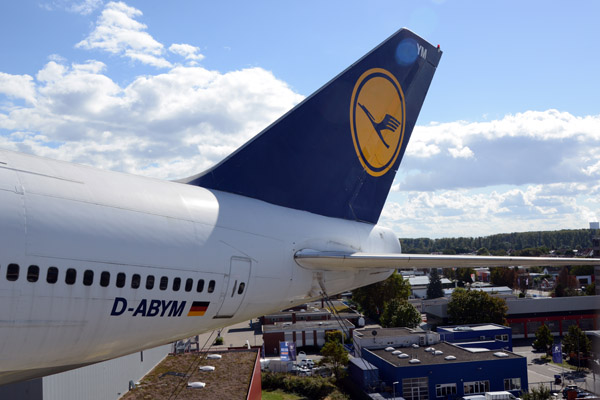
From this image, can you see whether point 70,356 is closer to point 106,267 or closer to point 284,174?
point 106,267

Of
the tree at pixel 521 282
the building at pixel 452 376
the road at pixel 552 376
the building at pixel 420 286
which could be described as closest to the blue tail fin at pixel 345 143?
the building at pixel 452 376

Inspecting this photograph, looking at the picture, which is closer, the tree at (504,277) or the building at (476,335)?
the building at (476,335)

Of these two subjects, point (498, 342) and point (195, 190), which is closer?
point (195, 190)

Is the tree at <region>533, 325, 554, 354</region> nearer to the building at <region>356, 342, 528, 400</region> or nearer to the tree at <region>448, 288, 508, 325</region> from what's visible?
the tree at <region>448, 288, 508, 325</region>

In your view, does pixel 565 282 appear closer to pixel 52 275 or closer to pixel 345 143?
pixel 345 143

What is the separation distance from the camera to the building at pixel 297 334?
55688 mm

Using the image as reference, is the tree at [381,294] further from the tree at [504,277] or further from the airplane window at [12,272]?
the airplane window at [12,272]

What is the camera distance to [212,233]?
962 cm

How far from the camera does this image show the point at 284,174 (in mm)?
12383

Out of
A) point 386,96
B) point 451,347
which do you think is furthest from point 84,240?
point 451,347

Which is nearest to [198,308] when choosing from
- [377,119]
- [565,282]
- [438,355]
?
[377,119]

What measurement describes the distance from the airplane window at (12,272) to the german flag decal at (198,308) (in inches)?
125

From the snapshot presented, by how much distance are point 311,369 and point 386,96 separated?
37.0 m

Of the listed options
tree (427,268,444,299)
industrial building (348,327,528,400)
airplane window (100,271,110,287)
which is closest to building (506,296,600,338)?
industrial building (348,327,528,400)
